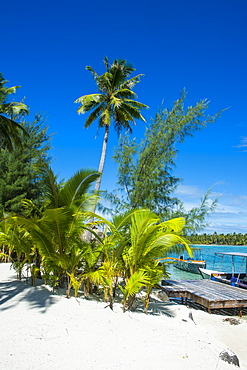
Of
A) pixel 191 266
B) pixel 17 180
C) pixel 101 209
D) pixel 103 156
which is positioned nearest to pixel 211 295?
pixel 101 209

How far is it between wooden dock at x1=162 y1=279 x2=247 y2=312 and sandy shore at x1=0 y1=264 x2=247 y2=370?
3410mm

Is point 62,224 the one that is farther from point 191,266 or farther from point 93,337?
point 191,266

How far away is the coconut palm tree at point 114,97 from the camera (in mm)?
14672

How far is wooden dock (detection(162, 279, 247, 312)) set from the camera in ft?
31.2

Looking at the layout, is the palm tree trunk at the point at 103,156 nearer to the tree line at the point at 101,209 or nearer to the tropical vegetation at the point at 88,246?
the tree line at the point at 101,209

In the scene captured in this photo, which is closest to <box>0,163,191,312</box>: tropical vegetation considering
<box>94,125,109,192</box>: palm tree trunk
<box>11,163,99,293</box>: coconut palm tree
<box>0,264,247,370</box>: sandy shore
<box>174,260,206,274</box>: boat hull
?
<box>11,163,99,293</box>: coconut palm tree

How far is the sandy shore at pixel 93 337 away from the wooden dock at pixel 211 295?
3410mm

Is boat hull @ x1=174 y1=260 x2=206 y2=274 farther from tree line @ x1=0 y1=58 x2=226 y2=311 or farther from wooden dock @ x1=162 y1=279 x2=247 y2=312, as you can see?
tree line @ x1=0 y1=58 x2=226 y2=311

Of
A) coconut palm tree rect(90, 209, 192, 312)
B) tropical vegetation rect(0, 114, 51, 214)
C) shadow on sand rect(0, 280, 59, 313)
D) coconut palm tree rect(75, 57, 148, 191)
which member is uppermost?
coconut palm tree rect(75, 57, 148, 191)

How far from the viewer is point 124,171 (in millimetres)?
12984

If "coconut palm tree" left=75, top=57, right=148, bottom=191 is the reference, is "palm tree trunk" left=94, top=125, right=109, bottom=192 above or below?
below

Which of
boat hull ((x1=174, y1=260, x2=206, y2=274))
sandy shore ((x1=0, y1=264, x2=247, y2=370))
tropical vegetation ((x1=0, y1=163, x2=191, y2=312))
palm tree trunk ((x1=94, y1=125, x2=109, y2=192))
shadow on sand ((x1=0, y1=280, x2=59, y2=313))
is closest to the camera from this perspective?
sandy shore ((x1=0, y1=264, x2=247, y2=370))

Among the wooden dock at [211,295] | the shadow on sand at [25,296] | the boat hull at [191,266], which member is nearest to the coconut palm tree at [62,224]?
the shadow on sand at [25,296]

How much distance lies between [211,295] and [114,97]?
10.7 meters
